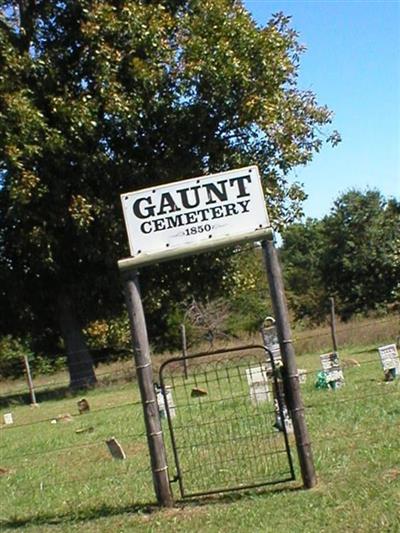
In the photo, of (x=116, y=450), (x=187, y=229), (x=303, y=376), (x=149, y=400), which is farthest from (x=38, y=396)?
(x=187, y=229)

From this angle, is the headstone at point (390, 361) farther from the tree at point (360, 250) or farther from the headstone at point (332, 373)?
the tree at point (360, 250)

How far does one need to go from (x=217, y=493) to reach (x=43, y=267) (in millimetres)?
16353

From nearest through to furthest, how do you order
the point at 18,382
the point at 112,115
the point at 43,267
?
the point at 112,115, the point at 43,267, the point at 18,382

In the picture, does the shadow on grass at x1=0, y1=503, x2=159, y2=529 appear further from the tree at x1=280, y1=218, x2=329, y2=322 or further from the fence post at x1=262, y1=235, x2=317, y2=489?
the tree at x1=280, y1=218, x2=329, y2=322

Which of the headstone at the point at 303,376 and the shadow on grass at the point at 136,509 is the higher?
the headstone at the point at 303,376

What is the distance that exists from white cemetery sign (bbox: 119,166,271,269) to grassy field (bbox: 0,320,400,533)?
1982 mm

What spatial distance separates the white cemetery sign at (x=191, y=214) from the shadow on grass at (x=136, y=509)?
6.34 feet

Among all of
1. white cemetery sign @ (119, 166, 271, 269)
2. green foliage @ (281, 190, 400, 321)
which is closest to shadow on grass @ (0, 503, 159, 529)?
white cemetery sign @ (119, 166, 271, 269)

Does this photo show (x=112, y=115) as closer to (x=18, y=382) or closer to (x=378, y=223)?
(x=18, y=382)

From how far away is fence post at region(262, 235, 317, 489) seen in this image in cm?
702

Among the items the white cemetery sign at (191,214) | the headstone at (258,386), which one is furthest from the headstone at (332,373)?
the white cemetery sign at (191,214)

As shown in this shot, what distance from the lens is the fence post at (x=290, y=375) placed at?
7.02m

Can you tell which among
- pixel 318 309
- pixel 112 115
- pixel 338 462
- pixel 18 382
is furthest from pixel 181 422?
pixel 318 309

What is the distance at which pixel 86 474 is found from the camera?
941cm
